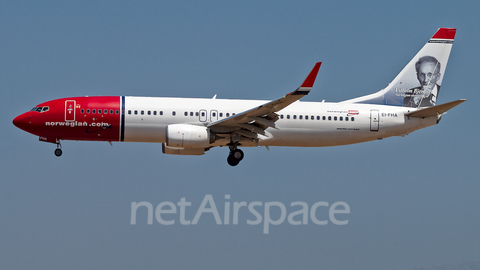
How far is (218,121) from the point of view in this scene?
132 feet

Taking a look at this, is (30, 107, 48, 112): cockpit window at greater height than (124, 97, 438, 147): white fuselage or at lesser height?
greater

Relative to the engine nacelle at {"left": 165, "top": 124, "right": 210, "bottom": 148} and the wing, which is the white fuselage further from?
the engine nacelle at {"left": 165, "top": 124, "right": 210, "bottom": 148}

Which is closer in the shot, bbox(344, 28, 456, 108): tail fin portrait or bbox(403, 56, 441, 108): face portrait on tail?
bbox(344, 28, 456, 108): tail fin portrait

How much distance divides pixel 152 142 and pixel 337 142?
11361 millimetres

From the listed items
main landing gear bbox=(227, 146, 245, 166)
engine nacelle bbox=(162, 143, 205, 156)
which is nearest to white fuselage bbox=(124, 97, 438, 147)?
main landing gear bbox=(227, 146, 245, 166)

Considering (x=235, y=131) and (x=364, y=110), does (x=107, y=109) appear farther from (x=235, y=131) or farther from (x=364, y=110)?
(x=364, y=110)

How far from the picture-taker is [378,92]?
150 feet

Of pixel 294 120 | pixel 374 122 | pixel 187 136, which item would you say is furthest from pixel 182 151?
pixel 374 122

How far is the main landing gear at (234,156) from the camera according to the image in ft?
137

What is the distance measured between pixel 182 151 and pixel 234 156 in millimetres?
3875

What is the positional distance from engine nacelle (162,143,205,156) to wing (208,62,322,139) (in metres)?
3.62

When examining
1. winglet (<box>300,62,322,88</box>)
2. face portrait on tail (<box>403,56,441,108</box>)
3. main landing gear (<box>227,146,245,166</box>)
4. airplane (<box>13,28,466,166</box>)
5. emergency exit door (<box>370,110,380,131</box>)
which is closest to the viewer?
winglet (<box>300,62,322,88</box>)

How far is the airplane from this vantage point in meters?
40.2

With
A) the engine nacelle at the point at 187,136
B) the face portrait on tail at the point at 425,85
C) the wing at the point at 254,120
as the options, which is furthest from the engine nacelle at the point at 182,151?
the face portrait on tail at the point at 425,85
